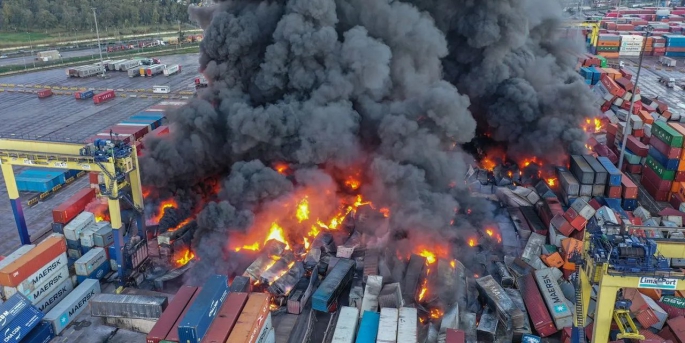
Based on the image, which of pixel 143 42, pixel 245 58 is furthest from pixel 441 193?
pixel 143 42

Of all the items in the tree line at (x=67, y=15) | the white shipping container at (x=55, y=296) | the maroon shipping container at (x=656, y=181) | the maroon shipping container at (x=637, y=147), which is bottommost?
the white shipping container at (x=55, y=296)

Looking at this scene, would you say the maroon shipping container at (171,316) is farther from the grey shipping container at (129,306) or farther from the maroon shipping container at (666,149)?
the maroon shipping container at (666,149)

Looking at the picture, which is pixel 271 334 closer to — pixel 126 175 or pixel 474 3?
pixel 126 175

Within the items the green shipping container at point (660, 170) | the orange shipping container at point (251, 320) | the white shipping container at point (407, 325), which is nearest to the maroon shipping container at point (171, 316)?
the orange shipping container at point (251, 320)

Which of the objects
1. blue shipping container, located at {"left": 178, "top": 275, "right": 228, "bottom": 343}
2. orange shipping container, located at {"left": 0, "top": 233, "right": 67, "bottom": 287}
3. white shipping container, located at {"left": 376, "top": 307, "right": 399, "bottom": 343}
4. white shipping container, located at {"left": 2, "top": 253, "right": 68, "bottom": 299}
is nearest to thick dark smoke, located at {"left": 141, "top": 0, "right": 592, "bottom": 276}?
blue shipping container, located at {"left": 178, "top": 275, "right": 228, "bottom": 343}

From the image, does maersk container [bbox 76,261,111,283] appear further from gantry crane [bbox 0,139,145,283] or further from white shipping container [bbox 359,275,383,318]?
white shipping container [bbox 359,275,383,318]

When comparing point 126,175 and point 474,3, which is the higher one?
point 474,3

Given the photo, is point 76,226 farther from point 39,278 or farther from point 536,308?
point 536,308
